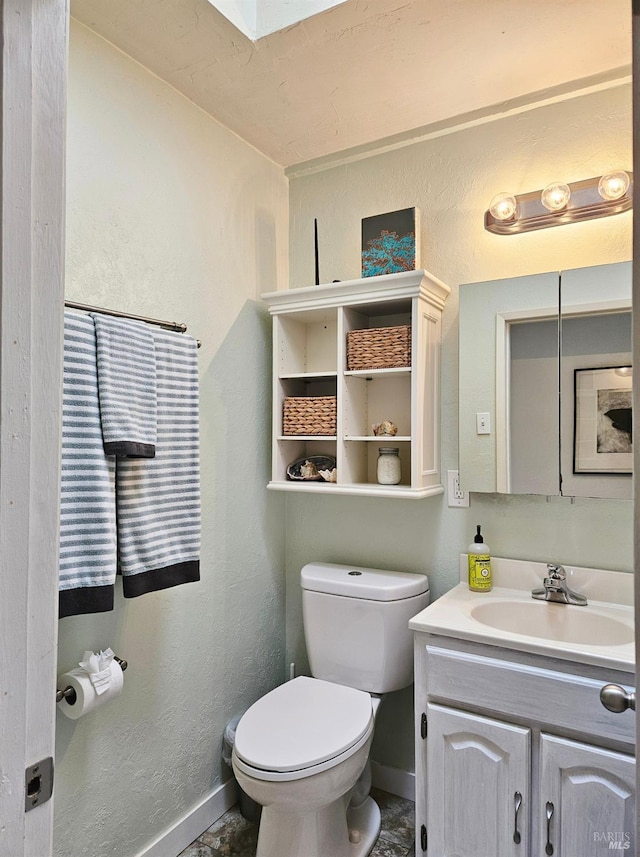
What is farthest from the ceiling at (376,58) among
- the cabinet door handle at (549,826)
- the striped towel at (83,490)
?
the cabinet door handle at (549,826)

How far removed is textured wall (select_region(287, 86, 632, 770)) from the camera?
176cm

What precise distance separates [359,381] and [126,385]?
92 cm

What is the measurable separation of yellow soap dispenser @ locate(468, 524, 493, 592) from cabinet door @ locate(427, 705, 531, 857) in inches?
16.8

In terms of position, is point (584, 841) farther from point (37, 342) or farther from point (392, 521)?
point (37, 342)

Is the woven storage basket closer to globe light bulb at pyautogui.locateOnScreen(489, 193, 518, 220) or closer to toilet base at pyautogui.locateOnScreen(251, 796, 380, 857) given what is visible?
globe light bulb at pyautogui.locateOnScreen(489, 193, 518, 220)

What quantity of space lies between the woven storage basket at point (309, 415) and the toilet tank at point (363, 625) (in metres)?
0.53

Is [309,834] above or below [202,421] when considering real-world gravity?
below

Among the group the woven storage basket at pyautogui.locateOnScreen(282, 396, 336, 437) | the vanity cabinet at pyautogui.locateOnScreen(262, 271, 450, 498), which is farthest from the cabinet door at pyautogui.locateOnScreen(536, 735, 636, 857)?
the woven storage basket at pyautogui.locateOnScreen(282, 396, 336, 437)

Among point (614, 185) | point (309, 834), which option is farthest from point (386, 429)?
point (309, 834)

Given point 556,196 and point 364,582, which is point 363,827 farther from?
point 556,196

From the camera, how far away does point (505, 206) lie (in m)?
1.85

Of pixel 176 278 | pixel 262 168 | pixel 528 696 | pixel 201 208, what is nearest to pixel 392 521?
pixel 528 696

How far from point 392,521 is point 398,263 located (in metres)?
0.94

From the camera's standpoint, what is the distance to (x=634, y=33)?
57 centimetres
